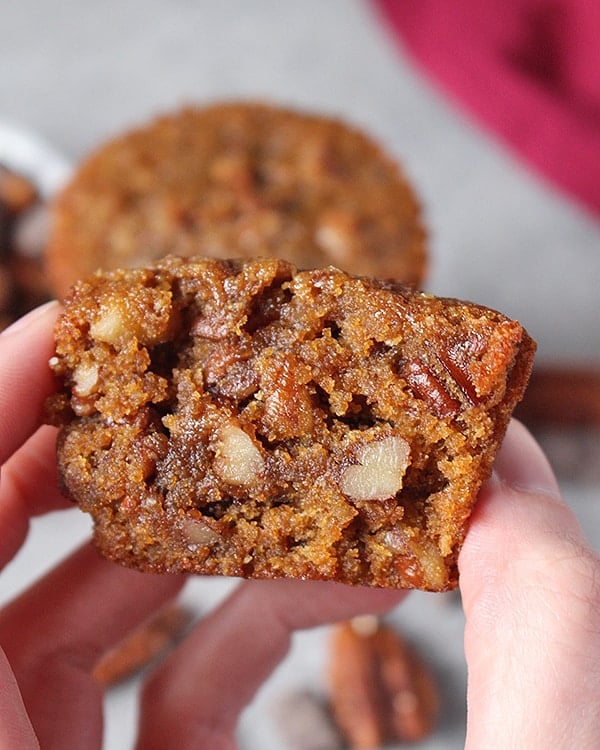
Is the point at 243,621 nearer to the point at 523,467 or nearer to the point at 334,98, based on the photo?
the point at 523,467

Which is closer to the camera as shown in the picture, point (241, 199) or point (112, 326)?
point (112, 326)

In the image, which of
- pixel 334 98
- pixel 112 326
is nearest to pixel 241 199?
pixel 334 98

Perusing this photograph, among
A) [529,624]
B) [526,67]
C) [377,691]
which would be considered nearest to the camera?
[529,624]

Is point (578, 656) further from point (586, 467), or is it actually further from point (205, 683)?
point (586, 467)

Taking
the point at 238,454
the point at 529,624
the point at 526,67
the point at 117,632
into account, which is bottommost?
the point at 117,632

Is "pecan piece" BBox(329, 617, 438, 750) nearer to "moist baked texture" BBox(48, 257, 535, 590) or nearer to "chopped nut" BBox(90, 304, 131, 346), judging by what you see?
"moist baked texture" BBox(48, 257, 535, 590)

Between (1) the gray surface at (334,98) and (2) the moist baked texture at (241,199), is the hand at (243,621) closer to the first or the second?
(2) the moist baked texture at (241,199)

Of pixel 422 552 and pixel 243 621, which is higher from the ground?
Answer: pixel 422 552

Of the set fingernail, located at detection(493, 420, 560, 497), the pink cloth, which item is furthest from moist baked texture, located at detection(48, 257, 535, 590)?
the pink cloth
